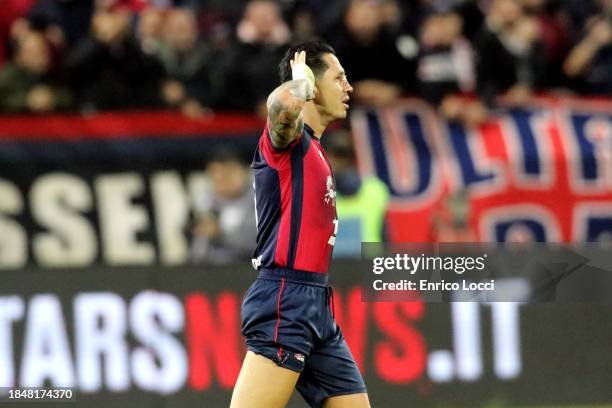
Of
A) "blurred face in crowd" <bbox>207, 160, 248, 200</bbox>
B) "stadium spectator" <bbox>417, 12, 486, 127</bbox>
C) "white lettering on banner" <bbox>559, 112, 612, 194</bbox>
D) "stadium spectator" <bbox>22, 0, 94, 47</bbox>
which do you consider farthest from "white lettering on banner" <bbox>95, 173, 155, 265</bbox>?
"white lettering on banner" <bbox>559, 112, 612, 194</bbox>

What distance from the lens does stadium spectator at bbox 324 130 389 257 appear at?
9.95 m

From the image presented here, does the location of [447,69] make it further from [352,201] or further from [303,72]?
[303,72]

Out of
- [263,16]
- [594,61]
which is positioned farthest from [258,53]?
[594,61]

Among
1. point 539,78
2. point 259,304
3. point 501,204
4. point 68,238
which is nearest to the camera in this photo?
point 259,304

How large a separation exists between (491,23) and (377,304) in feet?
12.9

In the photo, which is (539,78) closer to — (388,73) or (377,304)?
(388,73)

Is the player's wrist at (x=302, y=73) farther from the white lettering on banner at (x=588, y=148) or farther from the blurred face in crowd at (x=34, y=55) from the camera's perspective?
the white lettering on banner at (x=588, y=148)

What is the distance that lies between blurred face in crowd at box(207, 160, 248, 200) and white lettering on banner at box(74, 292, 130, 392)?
1.71m

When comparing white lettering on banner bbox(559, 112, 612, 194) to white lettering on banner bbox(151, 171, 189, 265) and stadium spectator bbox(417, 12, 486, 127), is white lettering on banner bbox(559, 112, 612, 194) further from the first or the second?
white lettering on banner bbox(151, 171, 189, 265)

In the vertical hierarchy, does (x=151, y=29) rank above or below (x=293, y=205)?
above

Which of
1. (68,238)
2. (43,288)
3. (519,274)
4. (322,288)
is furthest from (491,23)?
(322,288)

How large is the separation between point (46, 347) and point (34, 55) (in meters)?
2.85

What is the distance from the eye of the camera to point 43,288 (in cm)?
889

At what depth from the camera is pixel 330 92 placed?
578 cm
